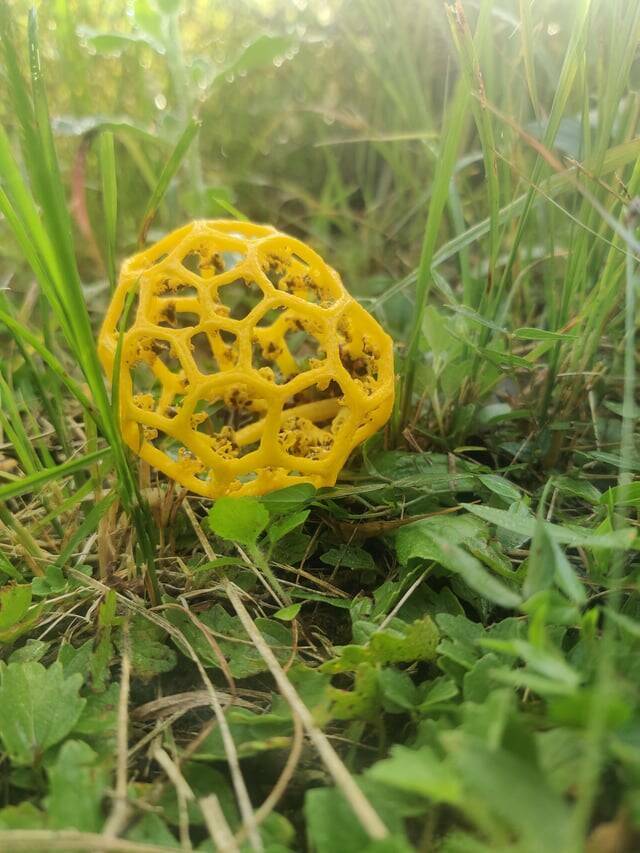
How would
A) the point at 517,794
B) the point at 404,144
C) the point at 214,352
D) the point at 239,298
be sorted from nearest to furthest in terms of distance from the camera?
1. the point at 517,794
2. the point at 214,352
3. the point at 239,298
4. the point at 404,144

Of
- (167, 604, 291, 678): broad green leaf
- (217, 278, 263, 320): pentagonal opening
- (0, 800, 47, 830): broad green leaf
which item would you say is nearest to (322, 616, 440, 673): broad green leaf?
(167, 604, 291, 678): broad green leaf

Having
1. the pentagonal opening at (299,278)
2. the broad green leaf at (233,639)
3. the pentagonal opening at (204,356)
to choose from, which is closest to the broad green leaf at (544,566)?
the broad green leaf at (233,639)

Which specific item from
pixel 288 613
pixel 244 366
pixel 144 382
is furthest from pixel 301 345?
pixel 288 613

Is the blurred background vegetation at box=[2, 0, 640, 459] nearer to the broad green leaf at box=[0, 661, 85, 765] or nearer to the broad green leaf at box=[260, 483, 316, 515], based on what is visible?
the broad green leaf at box=[260, 483, 316, 515]

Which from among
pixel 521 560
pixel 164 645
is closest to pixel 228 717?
pixel 164 645

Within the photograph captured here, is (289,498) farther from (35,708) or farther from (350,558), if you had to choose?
(35,708)

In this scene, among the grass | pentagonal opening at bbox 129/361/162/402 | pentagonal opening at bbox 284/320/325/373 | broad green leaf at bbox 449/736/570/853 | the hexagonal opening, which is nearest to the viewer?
broad green leaf at bbox 449/736/570/853
